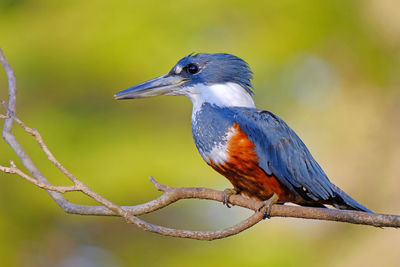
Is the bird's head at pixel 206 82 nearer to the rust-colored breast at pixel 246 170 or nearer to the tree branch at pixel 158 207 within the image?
the rust-colored breast at pixel 246 170

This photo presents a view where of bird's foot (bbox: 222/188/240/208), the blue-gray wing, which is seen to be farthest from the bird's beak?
bird's foot (bbox: 222/188/240/208)

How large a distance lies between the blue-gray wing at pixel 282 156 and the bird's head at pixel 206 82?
18 centimetres

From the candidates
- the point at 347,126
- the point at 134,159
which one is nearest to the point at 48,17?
the point at 134,159

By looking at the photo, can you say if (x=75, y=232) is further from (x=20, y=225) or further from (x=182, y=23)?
(x=182, y=23)

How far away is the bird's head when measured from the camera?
121 inches

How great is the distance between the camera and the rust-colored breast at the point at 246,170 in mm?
2779

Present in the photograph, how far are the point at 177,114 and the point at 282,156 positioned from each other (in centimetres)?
534

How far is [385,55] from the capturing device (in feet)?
26.8

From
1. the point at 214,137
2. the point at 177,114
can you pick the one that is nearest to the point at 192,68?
the point at 214,137

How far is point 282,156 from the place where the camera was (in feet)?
9.46

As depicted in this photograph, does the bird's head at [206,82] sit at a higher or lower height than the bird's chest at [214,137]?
higher

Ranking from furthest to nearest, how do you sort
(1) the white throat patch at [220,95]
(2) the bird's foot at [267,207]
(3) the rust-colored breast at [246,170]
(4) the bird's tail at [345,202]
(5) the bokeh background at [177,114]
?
(5) the bokeh background at [177,114] → (1) the white throat patch at [220,95] → (4) the bird's tail at [345,202] → (3) the rust-colored breast at [246,170] → (2) the bird's foot at [267,207]

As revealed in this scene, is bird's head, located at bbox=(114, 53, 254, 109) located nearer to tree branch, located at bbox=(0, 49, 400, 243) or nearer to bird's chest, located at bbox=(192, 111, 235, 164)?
bird's chest, located at bbox=(192, 111, 235, 164)

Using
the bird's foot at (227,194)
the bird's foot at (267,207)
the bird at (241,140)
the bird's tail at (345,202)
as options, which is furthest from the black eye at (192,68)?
the bird's tail at (345,202)
